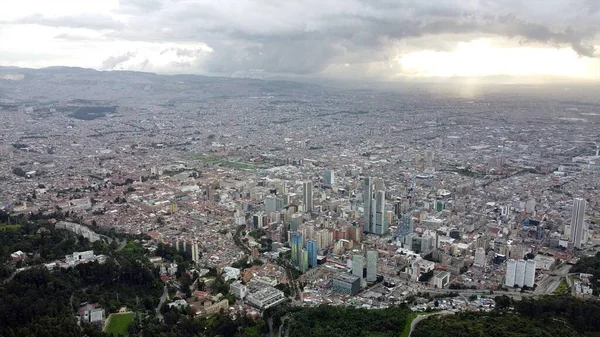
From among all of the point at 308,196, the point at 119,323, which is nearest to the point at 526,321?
the point at 119,323

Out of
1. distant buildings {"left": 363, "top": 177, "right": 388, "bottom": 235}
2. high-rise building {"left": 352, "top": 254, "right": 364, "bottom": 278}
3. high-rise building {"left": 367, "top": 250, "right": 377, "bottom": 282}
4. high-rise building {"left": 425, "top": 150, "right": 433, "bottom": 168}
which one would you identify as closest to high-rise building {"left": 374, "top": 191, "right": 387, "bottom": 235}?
distant buildings {"left": 363, "top": 177, "right": 388, "bottom": 235}

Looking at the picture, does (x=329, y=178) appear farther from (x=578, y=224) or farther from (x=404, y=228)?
(x=578, y=224)

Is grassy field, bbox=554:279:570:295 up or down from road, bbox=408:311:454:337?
down

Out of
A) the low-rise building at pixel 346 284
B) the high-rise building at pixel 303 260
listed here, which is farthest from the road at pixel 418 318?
the high-rise building at pixel 303 260

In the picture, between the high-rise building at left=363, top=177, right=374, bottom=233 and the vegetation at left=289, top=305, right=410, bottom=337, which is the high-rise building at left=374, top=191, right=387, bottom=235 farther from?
the vegetation at left=289, top=305, right=410, bottom=337

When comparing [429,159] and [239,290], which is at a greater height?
[429,159]

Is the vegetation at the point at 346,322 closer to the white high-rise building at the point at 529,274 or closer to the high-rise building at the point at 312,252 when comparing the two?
the high-rise building at the point at 312,252

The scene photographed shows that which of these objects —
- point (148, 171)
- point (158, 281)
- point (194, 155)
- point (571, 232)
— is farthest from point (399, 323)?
point (194, 155)
